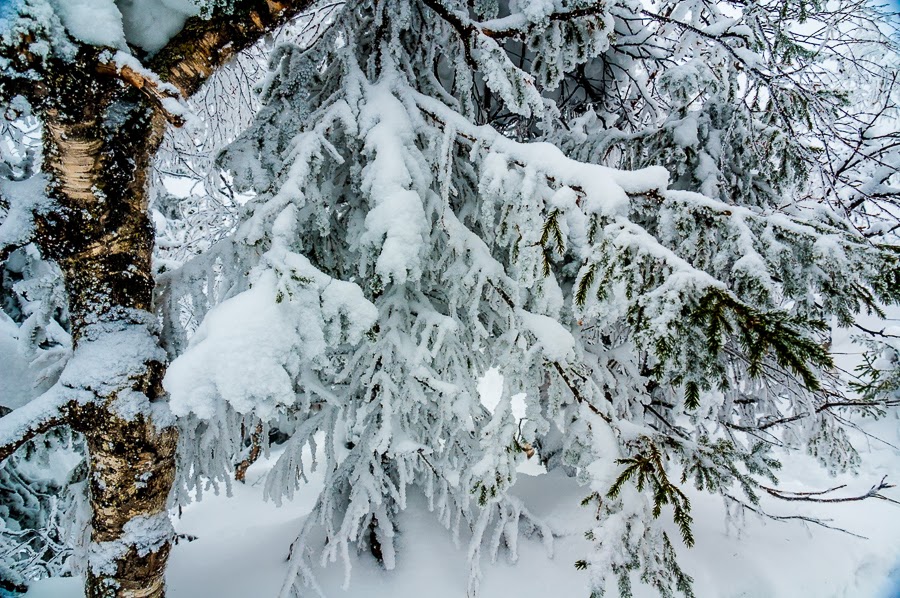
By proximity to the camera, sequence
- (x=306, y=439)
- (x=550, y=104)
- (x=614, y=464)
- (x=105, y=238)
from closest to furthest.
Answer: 1. (x=614, y=464)
2. (x=105, y=238)
3. (x=306, y=439)
4. (x=550, y=104)

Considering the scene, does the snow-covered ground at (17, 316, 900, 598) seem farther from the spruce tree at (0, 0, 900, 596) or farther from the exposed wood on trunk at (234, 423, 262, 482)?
the exposed wood on trunk at (234, 423, 262, 482)

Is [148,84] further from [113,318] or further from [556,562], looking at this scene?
[556,562]

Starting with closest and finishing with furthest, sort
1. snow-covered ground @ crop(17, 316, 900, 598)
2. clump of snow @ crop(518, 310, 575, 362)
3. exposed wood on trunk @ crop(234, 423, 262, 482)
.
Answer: clump of snow @ crop(518, 310, 575, 362) < exposed wood on trunk @ crop(234, 423, 262, 482) < snow-covered ground @ crop(17, 316, 900, 598)

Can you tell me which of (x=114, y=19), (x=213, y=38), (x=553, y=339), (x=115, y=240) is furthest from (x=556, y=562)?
(x=114, y=19)

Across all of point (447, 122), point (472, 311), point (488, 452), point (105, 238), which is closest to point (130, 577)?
point (105, 238)

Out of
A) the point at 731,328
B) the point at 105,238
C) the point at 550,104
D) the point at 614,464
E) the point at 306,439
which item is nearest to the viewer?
the point at 731,328

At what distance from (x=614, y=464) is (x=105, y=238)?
2.56m

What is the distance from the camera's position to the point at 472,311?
8.63ft

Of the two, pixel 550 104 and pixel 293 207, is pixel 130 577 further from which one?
pixel 550 104

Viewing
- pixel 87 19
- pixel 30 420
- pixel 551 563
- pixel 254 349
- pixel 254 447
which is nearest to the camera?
pixel 254 349

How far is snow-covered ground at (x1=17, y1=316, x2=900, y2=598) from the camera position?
3.20 m

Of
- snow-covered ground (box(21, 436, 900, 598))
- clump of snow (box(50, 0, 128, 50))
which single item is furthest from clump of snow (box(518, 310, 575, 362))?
clump of snow (box(50, 0, 128, 50))

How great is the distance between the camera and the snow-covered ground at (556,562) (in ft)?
10.5

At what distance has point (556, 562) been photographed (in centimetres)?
338
